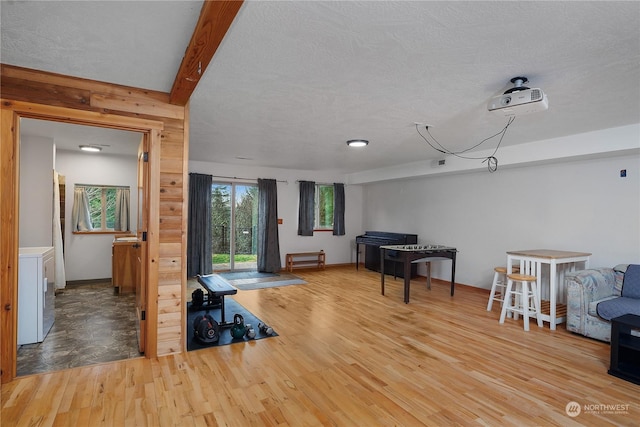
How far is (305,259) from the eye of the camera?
26.1 ft

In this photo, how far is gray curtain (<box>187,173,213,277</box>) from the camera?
6.55 meters

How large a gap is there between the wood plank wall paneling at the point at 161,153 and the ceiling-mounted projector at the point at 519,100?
8.82 feet

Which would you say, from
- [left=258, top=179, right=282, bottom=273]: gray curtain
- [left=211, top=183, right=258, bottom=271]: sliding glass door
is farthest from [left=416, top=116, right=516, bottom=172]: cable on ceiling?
[left=211, top=183, right=258, bottom=271]: sliding glass door

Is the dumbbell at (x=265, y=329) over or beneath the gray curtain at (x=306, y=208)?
beneath

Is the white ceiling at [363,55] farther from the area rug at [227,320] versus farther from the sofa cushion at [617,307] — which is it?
the area rug at [227,320]

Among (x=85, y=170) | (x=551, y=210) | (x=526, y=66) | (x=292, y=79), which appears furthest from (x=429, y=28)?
(x=85, y=170)

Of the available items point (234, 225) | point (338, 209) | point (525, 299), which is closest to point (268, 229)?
point (234, 225)

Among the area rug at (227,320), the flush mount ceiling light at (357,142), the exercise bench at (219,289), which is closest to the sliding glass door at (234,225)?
the area rug at (227,320)

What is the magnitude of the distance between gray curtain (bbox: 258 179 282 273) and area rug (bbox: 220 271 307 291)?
0.25 meters

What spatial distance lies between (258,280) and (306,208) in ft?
6.99

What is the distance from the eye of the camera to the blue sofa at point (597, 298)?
134 inches

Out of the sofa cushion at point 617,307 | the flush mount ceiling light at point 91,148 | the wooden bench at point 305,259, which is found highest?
the flush mount ceiling light at point 91,148

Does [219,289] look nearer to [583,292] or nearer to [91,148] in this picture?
[91,148]

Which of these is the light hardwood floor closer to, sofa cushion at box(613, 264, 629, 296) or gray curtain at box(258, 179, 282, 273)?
sofa cushion at box(613, 264, 629, 296)
